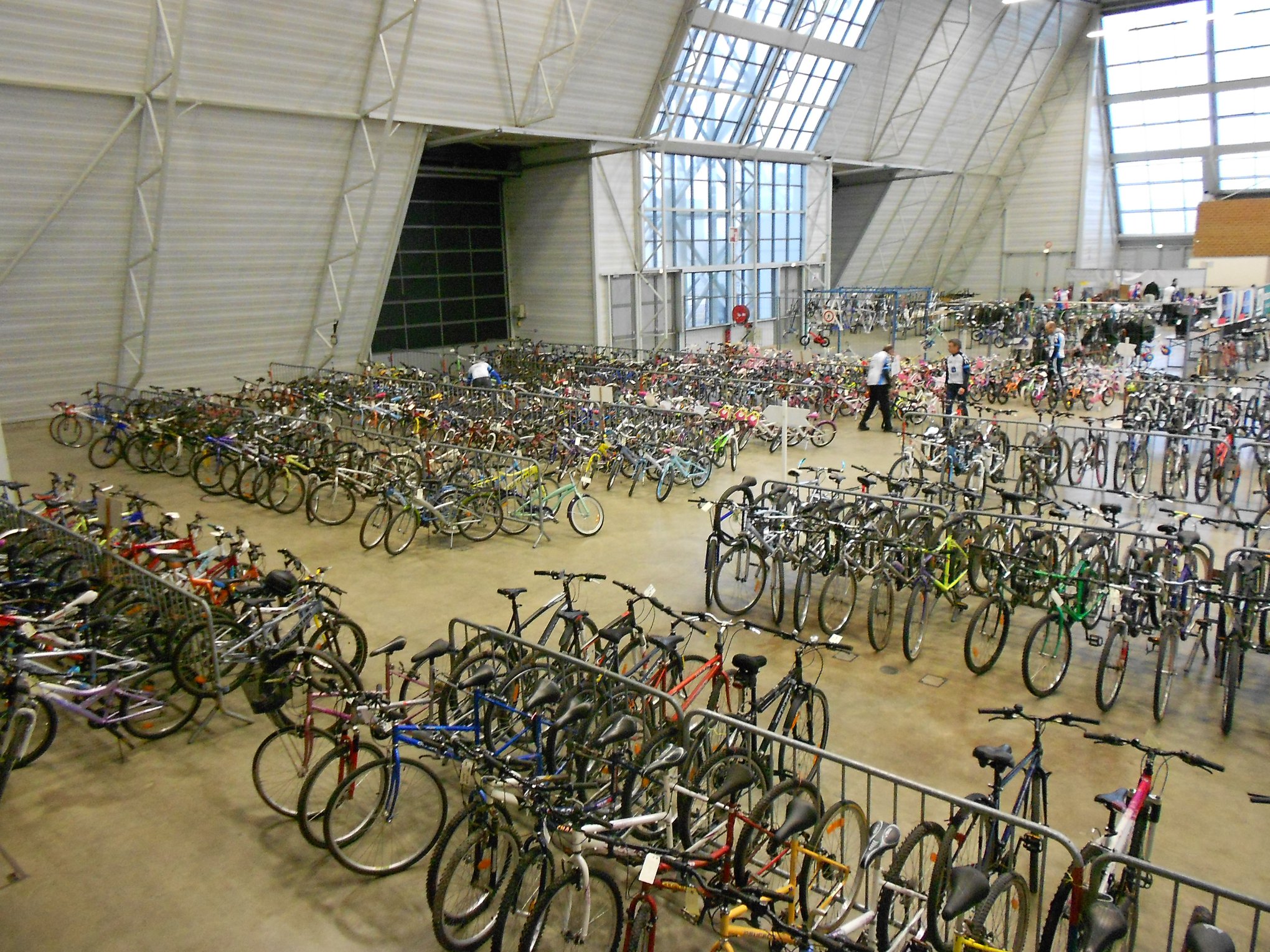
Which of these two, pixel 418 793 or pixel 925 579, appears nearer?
pixel 418 793

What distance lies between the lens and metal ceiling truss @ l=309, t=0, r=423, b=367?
12961 millimetres

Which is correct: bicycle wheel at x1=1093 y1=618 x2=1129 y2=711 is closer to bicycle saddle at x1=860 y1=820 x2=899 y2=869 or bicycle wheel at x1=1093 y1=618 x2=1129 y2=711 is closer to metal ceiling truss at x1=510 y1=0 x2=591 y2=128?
bicycle saddle at x1=860 y1=820 x2=899 y2=869

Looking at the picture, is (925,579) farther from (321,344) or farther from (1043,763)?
(321,344)

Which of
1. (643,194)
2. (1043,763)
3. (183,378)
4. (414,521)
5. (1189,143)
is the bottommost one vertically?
(1043,763)

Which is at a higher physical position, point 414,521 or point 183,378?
point 183,378

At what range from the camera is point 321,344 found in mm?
16750

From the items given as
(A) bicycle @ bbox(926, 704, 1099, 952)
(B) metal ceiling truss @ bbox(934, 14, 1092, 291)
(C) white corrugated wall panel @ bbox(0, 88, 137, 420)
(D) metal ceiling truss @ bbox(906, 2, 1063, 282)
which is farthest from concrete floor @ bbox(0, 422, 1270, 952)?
(B) metal ceiling truss @ bbox(934, 14, 1092, 291)

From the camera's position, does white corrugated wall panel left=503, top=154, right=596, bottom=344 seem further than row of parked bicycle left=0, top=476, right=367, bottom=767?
Yes

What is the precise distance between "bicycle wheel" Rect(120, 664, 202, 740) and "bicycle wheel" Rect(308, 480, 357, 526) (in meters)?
3.77

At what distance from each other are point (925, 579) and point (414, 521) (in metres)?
4.91

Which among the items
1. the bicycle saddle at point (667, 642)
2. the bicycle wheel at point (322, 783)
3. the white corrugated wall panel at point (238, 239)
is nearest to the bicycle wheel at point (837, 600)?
the bicycle saddle at point (667, 642)

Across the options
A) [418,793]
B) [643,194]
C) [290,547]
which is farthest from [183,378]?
[418,793]

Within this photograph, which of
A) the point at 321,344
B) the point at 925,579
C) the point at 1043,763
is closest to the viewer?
the point at 1043,763

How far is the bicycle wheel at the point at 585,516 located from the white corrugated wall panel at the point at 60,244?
847cm
